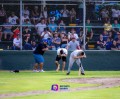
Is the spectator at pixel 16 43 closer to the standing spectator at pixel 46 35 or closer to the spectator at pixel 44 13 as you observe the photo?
the standing spectator at pixel 46 35

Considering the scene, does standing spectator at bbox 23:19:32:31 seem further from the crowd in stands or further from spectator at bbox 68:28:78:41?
spectator at bbox 68:28:78:41

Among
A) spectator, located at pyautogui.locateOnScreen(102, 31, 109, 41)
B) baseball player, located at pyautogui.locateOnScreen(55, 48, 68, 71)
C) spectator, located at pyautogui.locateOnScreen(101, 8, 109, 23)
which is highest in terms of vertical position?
spectator, located at pyautogui.locateOnScreen(101, 8, 109, 23)

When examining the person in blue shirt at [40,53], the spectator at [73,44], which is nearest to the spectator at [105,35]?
the spectator at [73,44]

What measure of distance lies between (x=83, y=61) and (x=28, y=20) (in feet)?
Answer: 15.7

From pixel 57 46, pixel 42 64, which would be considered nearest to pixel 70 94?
pixel 42 64

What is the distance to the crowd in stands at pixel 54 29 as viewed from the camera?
31531mm

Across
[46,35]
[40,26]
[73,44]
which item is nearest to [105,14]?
[73,44]

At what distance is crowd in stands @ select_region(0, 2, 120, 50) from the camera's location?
31531mm

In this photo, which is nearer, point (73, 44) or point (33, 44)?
point (73, 44)

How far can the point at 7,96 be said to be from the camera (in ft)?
48.5

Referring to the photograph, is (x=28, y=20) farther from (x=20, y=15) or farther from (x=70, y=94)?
(x=70, y=94)

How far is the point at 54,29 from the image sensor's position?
32.1m

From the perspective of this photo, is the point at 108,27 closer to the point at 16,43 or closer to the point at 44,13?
the point at 44,13

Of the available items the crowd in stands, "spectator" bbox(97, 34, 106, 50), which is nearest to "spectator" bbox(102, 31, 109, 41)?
the crowd in stands
